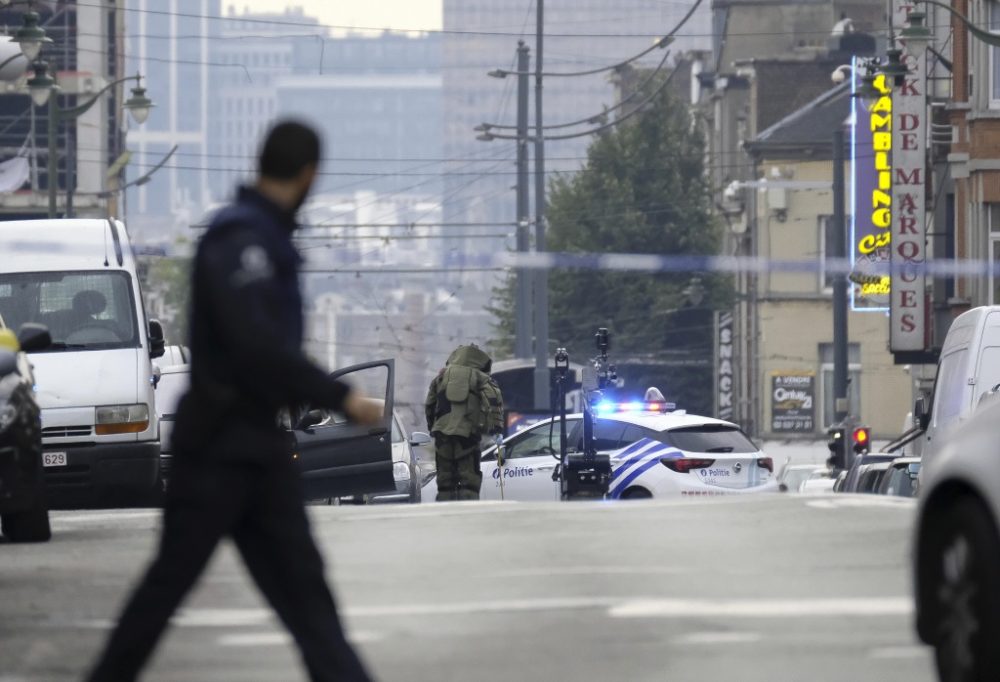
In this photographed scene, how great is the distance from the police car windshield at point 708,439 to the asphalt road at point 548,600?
32.6 ft

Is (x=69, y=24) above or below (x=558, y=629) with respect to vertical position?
above

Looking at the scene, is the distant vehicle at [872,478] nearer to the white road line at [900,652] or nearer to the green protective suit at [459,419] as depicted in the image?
the green protective suit at [459,419]

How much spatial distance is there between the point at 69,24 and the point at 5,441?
67724 millimetres

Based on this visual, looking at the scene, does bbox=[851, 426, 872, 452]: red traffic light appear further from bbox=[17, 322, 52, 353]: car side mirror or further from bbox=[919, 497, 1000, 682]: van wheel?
bbox=[919, 497, 1000, 682]: van wheel

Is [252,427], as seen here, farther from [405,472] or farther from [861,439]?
[861,439]

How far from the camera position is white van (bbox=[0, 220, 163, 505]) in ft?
56.6

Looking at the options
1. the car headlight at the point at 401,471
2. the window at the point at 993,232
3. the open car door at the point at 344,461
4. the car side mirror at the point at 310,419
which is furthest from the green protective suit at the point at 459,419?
the window at the point at 993,232

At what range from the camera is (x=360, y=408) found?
21.5 ft

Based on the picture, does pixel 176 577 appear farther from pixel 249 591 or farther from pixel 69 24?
pixel 69 24

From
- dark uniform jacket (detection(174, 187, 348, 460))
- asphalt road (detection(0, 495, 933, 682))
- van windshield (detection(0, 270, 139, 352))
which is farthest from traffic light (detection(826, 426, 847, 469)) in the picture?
dark uniform jacket (detection(174, 187, 348, 460))

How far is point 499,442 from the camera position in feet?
85.7

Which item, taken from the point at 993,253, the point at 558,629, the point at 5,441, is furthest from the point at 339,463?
the point at 993,253

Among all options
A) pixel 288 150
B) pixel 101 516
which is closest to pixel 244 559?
pixel 288 150

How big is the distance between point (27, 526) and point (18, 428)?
1524mm
